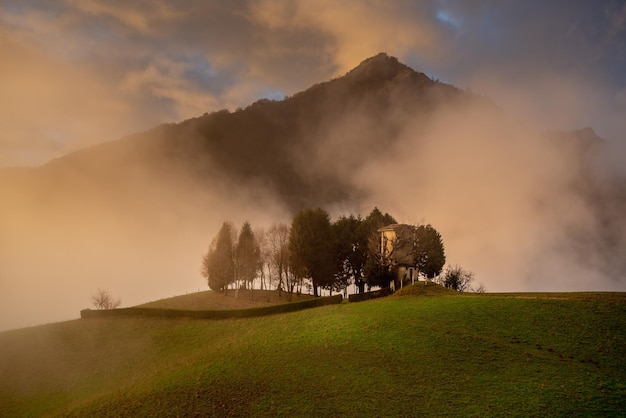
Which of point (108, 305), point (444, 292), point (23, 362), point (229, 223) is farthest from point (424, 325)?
point (108, 305)

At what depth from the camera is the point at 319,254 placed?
9669 cm

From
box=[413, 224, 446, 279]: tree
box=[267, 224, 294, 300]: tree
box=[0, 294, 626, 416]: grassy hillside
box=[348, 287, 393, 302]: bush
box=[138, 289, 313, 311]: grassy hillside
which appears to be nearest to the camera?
box=[0, 294, 626, 416]: grassy hillside

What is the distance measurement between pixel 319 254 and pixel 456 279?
126 ft

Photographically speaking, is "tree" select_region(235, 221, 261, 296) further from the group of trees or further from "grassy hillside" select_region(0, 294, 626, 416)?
"grassy hillside" select_region(0, 294, 626, 416)

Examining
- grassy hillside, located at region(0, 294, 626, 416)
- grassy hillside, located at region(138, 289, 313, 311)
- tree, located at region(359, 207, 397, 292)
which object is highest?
tree, located at region(359, 207, 397, 292)

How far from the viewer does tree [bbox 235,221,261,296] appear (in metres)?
106

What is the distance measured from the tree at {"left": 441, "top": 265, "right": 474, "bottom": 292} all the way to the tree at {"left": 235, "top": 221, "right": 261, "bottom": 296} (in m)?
47.4

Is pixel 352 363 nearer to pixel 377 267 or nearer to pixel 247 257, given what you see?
pixel 377 267

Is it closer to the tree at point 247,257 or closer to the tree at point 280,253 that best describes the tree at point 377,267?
the tree at point 280,253

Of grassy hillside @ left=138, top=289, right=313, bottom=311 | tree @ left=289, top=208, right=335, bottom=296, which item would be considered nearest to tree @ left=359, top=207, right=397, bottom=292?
tree @ left=289, top=208, right=335, bottom=296

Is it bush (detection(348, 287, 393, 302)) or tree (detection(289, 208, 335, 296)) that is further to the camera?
tree (detection(289, 208, 335, 296))

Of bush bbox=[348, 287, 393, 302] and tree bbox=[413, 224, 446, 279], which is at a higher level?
tree bbox=[413, 224, 446, 279]

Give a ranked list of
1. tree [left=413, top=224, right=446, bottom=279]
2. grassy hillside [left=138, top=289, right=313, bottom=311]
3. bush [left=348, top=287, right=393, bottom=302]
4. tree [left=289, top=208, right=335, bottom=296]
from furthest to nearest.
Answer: tree [left=289, top=208, right=335, bottom=296]
tree [left=413, top=224, right=446, bottom=279]
grassy hillside [left=138, top=289, right=313, bottom=311]
bush [left=348, top=287, right=393, bottom=302]

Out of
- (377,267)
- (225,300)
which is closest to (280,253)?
(225,300)
